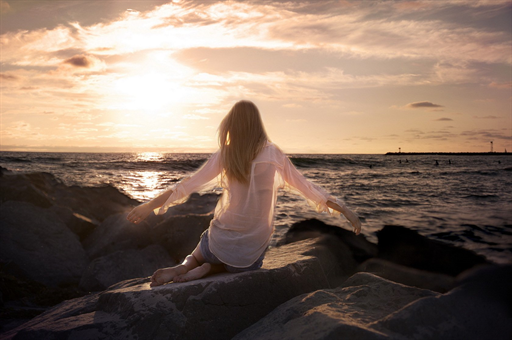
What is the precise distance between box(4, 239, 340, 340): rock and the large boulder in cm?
18

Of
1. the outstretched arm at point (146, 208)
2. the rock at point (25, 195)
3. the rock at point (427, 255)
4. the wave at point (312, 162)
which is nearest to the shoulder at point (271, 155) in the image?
the outstretched arm at point (146, 208)

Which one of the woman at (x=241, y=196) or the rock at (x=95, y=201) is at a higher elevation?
the woman at (x=241, y=196)

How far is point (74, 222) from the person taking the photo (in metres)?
6.72

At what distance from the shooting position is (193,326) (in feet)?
8.38

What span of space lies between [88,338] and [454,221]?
9.14m

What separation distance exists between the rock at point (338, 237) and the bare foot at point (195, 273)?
3.14 meters

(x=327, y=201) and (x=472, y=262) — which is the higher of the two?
(x=327, y=201)

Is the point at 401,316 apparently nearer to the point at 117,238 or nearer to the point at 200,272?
the point at 200,272

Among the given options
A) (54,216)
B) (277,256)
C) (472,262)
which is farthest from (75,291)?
(472,262)

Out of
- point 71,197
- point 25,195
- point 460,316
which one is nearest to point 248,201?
point 460,316

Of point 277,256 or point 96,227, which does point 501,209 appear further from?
point 96,227

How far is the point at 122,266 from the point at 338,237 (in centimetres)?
349

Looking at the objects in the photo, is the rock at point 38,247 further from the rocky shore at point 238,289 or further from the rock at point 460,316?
the rock at point 460,316

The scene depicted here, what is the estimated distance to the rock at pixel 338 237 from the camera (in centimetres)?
570
